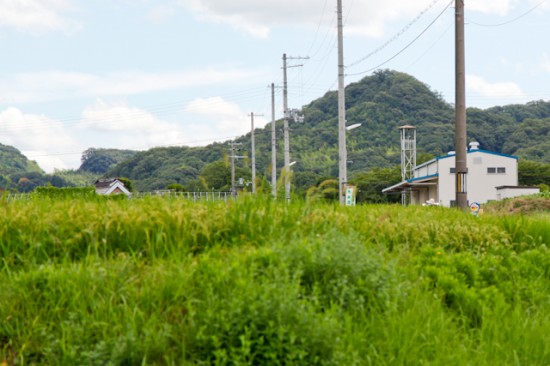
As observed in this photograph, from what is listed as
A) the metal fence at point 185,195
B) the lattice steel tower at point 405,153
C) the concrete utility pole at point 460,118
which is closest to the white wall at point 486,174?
the lattice steel tower at point 405,153

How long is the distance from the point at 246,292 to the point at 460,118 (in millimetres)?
14387

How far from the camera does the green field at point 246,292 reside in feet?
14.1

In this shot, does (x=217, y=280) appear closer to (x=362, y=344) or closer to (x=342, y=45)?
(x=362, y=344)

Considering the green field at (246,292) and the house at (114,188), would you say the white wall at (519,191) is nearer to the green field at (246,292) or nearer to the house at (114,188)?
the house at (114,188)

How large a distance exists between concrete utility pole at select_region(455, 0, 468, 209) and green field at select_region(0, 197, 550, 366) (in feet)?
34.2

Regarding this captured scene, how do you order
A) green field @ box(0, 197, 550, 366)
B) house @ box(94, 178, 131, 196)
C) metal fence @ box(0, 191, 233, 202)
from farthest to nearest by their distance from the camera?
house @ box(94, 178, 131, 196) → metal fence @ box(0, 191, 233, 202) → green field @ box(0, 197, 550, 366)

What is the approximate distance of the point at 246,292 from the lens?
4406 mm

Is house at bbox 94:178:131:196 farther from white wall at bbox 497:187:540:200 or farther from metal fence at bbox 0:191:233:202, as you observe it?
white wall at bbox 497:187:540:200

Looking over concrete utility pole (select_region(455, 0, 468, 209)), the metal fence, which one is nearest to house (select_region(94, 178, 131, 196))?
the metal fence

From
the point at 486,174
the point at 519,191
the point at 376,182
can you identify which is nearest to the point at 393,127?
the point at 376,182

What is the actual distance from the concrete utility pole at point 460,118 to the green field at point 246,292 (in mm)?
10435

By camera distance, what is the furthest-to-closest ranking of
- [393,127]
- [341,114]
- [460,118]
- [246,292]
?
[393,127]
[341,114]
[460,118]
[246,292]

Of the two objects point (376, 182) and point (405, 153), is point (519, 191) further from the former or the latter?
point (376, 182)

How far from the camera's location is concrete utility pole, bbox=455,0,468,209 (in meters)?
17.1
